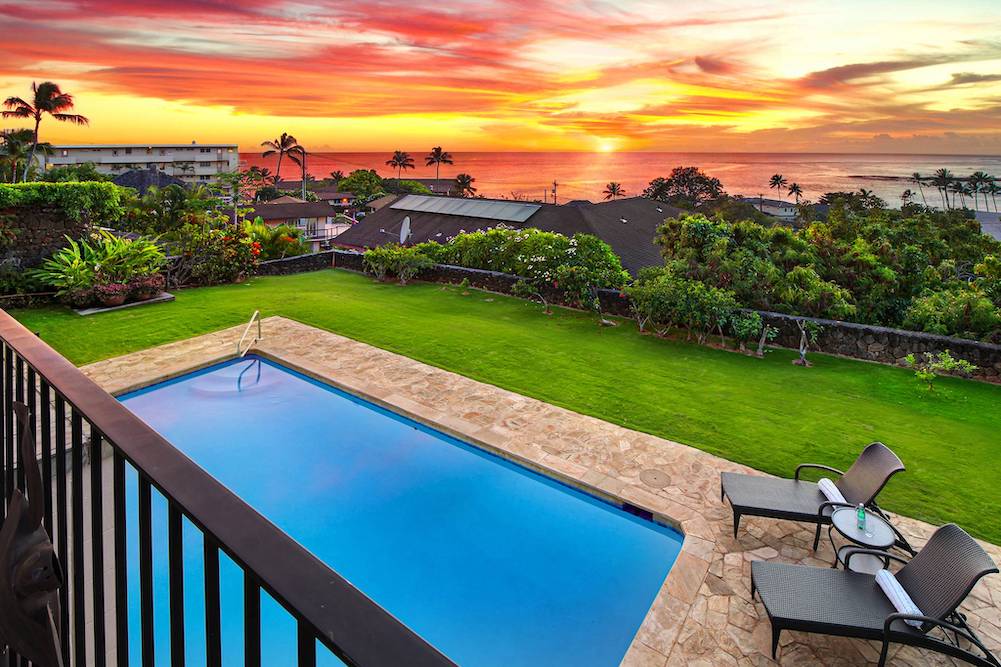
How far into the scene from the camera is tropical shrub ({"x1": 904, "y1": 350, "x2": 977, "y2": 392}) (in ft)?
32.5

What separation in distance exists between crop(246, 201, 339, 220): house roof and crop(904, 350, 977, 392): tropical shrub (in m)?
46.1

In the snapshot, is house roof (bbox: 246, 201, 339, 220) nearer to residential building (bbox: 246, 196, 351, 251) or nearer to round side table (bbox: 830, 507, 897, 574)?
residential building (bbox: 246, 196, 351, 251)

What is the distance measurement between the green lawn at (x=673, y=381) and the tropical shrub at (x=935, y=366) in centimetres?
21

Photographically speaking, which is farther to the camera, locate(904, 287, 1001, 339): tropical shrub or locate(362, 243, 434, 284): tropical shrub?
locate(362, 243, 434, 284): tropical shrub

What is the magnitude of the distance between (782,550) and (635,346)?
646 centimetres

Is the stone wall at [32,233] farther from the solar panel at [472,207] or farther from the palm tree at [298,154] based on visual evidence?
the palm tree at [298,154]

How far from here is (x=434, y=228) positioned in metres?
24.3

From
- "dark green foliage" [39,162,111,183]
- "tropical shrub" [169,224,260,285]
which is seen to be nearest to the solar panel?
"tropical shrub" [169,224,260,285]

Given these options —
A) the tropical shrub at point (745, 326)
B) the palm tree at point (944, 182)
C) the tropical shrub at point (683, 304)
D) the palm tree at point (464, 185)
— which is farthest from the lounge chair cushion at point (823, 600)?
the palm tree at point (944, 182)

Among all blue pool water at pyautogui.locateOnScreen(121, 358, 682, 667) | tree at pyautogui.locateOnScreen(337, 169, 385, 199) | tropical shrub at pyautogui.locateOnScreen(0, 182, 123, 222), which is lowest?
blue pool water at pyautogui.locateOnScreen(121, 358, 682, 667)

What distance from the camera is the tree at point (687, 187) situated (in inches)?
2621

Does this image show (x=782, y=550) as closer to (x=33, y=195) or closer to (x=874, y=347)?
(x=874, y=347)

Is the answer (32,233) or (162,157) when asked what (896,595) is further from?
(162,157)

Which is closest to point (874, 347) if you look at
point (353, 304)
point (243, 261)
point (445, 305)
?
point (445, 305)
